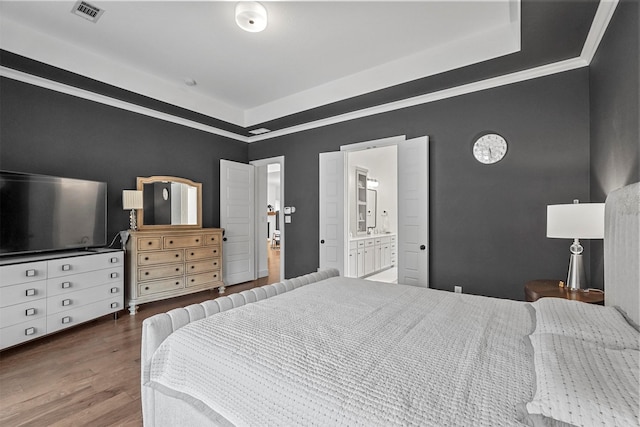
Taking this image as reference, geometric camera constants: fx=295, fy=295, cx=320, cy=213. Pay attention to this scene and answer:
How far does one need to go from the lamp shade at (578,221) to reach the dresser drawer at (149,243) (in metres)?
4.11

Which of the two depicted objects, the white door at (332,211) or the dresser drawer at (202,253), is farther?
the white door at (332,211)

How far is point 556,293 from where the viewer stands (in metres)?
2.16

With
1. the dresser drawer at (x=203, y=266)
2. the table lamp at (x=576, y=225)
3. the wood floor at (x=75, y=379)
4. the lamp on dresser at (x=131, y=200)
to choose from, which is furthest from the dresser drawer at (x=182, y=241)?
the table lamp at (x=576, y=225)

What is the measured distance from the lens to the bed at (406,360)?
31.7 inches

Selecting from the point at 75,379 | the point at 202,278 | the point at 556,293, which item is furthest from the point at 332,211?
the point at 75,379

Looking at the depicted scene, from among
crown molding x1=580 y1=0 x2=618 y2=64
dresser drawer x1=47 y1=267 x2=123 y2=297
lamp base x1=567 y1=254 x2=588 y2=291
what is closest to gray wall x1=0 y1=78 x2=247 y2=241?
dresser drawer x1=47 y1=267 x2=123 y2=297

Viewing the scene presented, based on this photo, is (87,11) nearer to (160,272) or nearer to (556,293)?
(160,272)

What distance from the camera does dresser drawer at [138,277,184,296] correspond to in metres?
3.63

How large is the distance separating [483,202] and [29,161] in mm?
4874

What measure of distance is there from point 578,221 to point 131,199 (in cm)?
446

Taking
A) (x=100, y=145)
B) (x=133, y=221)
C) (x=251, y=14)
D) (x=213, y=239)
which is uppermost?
(x=251, y=14)

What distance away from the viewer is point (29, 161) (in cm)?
310

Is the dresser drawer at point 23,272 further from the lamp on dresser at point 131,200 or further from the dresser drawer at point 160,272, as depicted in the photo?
the lamp on dresser at point 131,200

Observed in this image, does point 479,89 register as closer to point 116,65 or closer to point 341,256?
point 341,256
